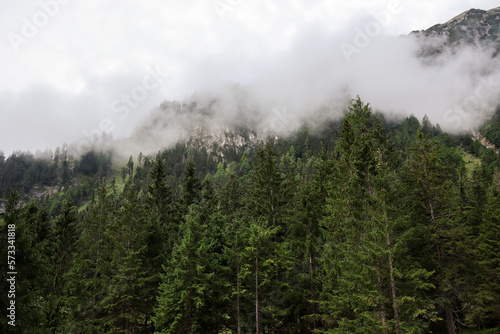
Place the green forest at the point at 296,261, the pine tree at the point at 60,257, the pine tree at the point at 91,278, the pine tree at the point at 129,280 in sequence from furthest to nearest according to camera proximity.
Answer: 1. the pine tree at the point at 60,257
2. the pine tree at the point at 91,278
3. the pine tree at the point at 129,280
4. the green forest at the point at 296,261

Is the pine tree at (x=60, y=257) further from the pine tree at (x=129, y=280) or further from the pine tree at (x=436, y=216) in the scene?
the pine tree at (x=436, y=216)

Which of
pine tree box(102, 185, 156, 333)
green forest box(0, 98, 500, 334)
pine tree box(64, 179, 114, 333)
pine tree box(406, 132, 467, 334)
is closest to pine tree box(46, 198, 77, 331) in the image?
green forest box(0, 98, 500, 334)

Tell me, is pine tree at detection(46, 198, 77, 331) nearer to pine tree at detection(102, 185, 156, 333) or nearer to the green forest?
the green forest

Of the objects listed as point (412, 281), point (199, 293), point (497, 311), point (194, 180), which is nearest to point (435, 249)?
point (412, 281)

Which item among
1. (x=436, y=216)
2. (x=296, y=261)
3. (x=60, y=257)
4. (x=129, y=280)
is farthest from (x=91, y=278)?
(x=436, y=216)

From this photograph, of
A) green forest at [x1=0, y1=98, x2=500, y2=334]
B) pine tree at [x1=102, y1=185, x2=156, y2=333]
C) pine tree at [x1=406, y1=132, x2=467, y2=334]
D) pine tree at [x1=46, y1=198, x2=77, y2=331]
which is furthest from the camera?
pine tree at [x1=46, y1=198, x2=77, y2=331]

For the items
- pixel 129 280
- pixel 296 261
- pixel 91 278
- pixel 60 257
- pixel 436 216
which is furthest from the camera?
pixel 60 257

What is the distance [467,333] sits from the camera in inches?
1046

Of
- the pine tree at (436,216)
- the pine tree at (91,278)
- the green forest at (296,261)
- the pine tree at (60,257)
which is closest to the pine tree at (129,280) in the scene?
the green forest at (296,261)

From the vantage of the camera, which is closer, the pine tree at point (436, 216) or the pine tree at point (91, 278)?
the pine tree at point (436, 216)

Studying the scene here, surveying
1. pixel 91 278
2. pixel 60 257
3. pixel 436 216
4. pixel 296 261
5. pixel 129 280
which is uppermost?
pixel 436 216

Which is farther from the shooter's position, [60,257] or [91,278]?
[60,257]

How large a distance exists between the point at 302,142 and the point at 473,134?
386ft

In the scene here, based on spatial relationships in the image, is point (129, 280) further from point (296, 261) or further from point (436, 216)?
point (436, 216)
